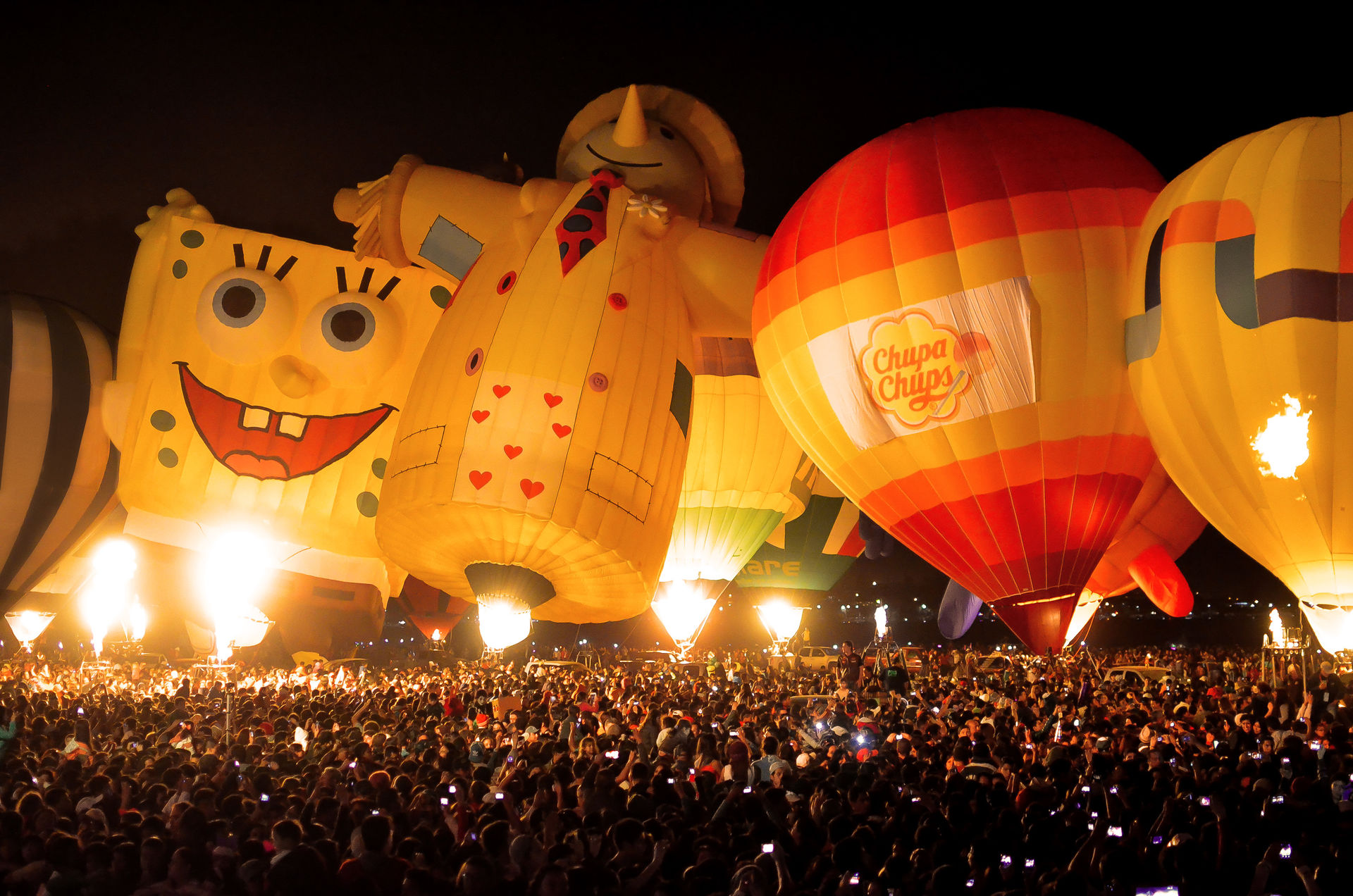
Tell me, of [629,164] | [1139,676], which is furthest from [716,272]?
[1139,676]

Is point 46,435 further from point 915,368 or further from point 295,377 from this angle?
point 915,368

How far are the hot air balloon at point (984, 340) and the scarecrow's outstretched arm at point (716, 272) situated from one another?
2.97 ft

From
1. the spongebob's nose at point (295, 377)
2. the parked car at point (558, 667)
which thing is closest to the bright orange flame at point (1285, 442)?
the spongebob's nose at point (295, 377)

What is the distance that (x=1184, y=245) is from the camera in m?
7.55

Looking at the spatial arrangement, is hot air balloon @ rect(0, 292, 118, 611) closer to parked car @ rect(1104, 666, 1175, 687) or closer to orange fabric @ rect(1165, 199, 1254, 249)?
orange fabric @ rect(1165, 199, 1254, 249)

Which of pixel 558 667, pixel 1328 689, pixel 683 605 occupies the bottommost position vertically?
pixel 558 667

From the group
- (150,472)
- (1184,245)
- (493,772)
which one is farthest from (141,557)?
(1184,245)

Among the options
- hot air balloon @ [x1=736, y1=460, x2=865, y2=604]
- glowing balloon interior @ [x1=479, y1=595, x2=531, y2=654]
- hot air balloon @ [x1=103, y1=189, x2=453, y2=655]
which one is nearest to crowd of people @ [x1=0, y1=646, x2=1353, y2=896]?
glowing balloon interior @ [x1=479, y1=595, x2=531, y2=654]

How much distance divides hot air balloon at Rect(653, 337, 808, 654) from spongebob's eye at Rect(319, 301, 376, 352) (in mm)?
3736

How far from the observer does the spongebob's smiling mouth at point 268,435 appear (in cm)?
1191

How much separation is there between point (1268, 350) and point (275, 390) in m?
9.89

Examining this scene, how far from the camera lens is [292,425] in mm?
12000

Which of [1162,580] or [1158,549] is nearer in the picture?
[1162,580]

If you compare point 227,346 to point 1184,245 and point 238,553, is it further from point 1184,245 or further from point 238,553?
point 1184,245
